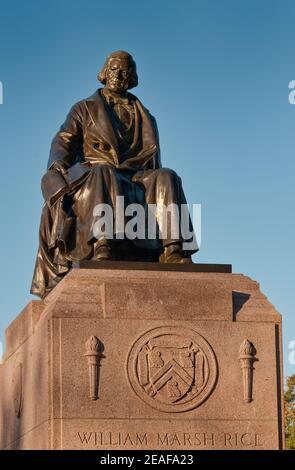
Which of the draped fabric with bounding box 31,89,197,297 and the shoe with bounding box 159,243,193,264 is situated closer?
the shoe with bounding box 159,243,193,264

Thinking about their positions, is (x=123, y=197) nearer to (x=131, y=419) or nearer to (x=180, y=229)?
(x=180, y=229)

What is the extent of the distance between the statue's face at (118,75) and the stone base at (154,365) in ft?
9.25

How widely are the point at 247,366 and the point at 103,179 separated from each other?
2464mm

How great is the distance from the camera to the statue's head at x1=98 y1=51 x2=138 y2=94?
15.6 metres

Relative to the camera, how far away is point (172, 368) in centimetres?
1325

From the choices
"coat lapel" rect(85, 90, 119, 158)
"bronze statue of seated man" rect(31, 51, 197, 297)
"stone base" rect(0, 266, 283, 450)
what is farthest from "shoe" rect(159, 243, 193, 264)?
"coat lapel" rect(85, 90, 119, 158)

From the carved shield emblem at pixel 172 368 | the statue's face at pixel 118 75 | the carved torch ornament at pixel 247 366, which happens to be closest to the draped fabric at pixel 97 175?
the statue's face at pixel 118 75

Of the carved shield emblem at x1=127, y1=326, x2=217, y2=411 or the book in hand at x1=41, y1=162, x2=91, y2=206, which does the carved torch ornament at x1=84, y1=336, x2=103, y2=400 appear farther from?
the book in hand at x1=41, y1=162, x2=91, y2=206

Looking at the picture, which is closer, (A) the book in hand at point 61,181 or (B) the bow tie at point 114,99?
(A) the book in hand at point 61,181

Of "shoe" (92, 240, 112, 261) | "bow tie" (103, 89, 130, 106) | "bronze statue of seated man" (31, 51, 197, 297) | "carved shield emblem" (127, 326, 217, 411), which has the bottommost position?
"carved shield emblem" (127, 326, 217, 411)

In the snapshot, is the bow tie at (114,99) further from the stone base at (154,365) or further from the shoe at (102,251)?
the stone base at (154,365)

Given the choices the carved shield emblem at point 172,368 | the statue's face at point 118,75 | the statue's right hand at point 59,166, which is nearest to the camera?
the carved shield emblem at point 172,368

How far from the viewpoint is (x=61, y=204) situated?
14.5m

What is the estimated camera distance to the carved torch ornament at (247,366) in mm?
13422
